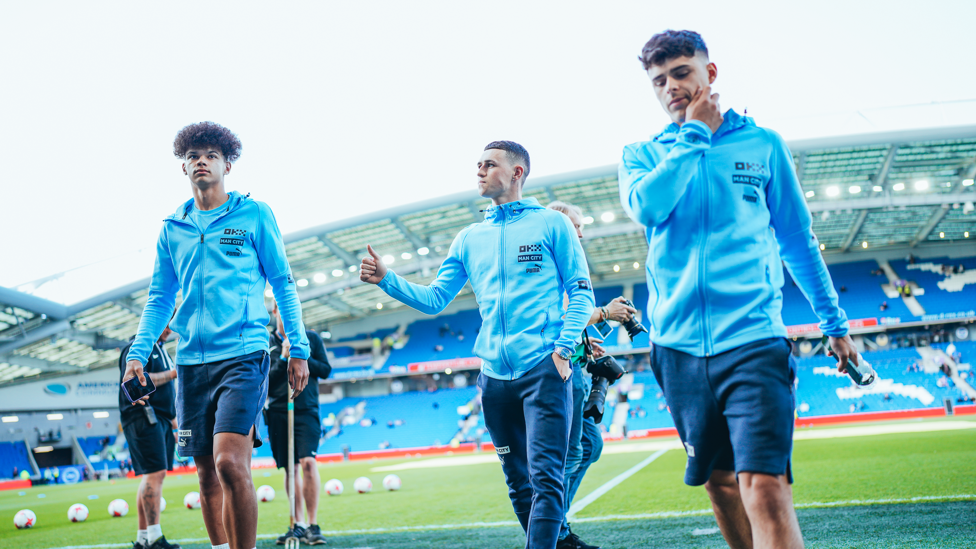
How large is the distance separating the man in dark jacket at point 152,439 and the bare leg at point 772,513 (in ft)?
15.2

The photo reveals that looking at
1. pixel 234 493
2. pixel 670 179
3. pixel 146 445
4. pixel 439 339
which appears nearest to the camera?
pixel 670 179

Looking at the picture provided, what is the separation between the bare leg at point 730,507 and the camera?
2.35 metres

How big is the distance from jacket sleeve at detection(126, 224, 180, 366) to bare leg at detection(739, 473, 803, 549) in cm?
299

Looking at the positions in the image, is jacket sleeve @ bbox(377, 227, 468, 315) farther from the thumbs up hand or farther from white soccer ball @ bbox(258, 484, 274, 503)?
white soccer ball @ bbox(258, 484, 274, 503)

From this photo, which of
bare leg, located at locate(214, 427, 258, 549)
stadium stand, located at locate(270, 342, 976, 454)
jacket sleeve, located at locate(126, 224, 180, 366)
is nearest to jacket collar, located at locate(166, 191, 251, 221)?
jacket sleeve, located at locate(126, 224, 180, 366)

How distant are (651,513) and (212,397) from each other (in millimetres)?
3889

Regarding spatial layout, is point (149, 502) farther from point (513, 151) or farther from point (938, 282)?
point (938, 282)

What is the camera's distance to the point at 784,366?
2.06 meters

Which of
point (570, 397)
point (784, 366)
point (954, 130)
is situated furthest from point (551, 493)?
point (954, 130)

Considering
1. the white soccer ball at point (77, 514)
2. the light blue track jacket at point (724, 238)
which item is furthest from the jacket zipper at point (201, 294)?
the white soccer ball at point (77, 514)

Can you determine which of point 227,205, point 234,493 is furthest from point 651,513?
point 227,205

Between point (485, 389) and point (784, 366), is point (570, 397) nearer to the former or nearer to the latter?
point (485, 389)

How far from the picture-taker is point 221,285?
→ 335 cm

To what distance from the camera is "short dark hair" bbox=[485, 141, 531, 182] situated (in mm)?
3480
